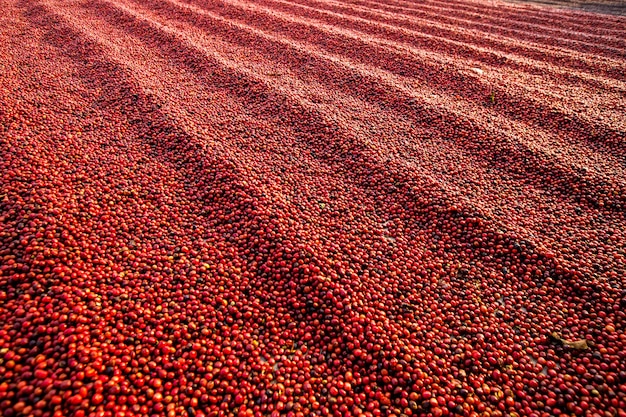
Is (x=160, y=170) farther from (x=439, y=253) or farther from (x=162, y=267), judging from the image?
(x=439, y=253)

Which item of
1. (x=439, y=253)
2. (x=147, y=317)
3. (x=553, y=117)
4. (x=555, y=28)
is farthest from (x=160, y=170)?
(x=555, y=28)

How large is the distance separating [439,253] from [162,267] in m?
1.38

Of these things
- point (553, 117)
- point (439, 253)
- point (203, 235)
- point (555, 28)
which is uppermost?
point (555, 28)

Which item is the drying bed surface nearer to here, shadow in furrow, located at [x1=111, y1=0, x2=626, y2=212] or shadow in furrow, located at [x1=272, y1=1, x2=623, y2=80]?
shadow in furrow, located at [x1=111, y1=0, x2=626, y2=212]

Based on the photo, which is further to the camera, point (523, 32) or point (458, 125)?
point (523, 32)

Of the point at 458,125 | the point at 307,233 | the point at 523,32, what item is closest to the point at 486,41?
the point at 523,32

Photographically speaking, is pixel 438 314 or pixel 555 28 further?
pixel 555 28

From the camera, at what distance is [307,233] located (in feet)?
6.61

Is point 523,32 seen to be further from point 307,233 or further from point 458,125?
point 307,233

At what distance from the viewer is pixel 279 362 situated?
4.90ft

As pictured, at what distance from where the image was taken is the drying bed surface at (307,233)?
1402 millimetres

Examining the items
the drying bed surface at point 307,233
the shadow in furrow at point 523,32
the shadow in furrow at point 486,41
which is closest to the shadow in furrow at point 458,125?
the drying bed surface at point 307,233

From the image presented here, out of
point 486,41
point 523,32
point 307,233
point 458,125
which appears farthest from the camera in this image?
point 523,32

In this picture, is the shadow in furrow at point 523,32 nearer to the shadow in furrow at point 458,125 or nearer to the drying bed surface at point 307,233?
the drying bed surface at point 307,233
